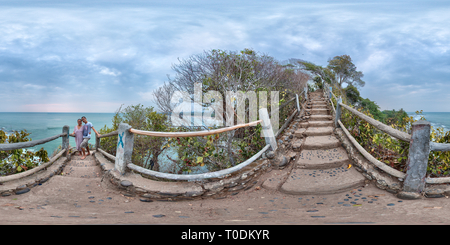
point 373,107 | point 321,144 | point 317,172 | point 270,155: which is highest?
point 373,107

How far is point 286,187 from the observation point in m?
3.88

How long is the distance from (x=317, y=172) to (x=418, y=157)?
68.0 inches

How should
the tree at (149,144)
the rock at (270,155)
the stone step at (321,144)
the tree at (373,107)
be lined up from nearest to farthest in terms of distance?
the rock at (270,155) → the stone step at (321,144) → the tree at (149,144) → the tree at (373,107)

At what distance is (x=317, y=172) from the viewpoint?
4.45 m

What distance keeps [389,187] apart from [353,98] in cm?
2985

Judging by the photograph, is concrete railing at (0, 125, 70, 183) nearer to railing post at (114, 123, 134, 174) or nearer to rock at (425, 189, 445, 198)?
railing post at (114, 123, 134, 174)

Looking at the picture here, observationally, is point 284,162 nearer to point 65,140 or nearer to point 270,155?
point 270,155

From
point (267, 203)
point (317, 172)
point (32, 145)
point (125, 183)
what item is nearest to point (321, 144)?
point (317, 172)

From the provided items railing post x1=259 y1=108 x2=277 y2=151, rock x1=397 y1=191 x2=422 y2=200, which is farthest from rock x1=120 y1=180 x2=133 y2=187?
rock x1=397 y1=191 x2=422 y2=200

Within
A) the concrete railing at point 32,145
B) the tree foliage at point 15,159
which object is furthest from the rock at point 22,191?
the tree foliage at point 15,159

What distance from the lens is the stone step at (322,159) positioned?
463 cm

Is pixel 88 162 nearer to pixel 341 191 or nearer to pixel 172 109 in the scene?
pixel 172 109

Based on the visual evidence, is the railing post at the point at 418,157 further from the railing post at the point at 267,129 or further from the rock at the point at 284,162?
the railing post at the point at 267,129

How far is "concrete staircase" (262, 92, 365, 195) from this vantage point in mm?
3770
